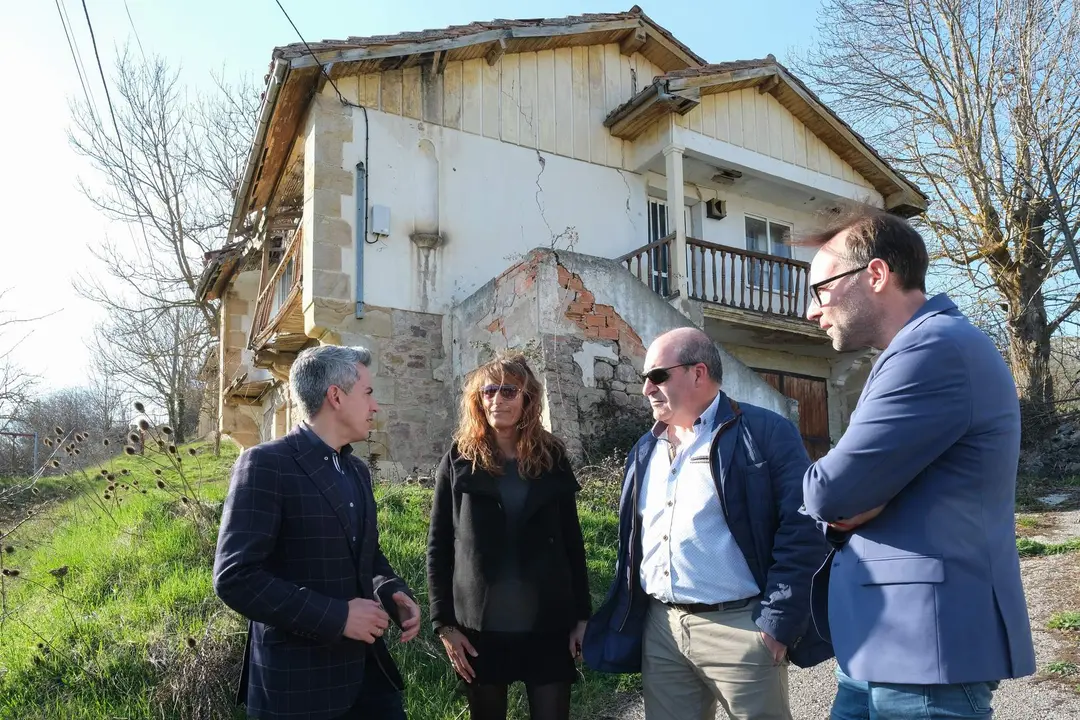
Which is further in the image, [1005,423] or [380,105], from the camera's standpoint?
[380,105]

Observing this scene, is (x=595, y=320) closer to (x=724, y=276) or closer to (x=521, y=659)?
(x=724, y=276)

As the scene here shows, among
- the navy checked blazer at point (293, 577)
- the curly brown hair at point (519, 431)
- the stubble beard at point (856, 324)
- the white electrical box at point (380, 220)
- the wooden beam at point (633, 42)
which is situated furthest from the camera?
the wooden beam at point (633, 42)

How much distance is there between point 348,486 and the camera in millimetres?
2721

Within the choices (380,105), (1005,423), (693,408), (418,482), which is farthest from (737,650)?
(380,105)

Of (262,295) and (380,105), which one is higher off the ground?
(380,105)

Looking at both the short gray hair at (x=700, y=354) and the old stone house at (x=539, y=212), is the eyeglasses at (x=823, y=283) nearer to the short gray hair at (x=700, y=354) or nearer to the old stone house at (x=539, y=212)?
the short gray hair at (x=700, y=354)

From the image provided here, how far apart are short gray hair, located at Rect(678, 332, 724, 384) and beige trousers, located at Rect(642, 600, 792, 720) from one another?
30.9 inches

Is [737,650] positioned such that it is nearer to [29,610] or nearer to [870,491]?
[870,491]

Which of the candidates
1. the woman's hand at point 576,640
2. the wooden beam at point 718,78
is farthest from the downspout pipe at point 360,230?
the woman's hand at point 576,640

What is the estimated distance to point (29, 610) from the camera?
5.47 meters

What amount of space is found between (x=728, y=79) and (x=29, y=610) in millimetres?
10768

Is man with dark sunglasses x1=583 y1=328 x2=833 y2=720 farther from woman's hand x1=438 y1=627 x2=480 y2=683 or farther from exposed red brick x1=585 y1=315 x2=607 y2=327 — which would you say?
exposed red brick x1=585 y1=315 x2=607 y2=327

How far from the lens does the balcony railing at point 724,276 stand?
465 inches

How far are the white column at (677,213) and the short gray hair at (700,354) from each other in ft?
28.0
